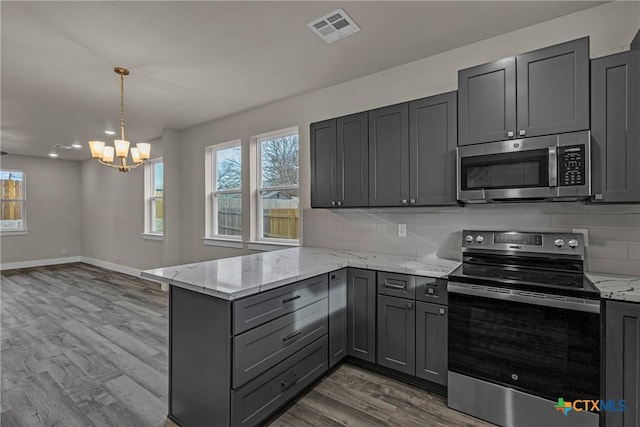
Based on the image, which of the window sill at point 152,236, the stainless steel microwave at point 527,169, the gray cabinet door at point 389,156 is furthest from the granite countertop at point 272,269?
the window sill at point 152,236

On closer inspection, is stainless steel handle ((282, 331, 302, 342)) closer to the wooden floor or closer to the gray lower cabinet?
the gray lower cabinet

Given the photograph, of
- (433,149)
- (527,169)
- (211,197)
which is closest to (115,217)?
(211,197)

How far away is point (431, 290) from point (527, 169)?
1027mm

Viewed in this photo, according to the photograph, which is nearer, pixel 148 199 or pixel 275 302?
pixel 275 302

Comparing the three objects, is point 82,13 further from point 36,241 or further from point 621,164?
point 36,241

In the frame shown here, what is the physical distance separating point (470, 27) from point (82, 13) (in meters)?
2.81

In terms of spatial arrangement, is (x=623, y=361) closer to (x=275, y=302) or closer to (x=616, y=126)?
(x=616, y=126)

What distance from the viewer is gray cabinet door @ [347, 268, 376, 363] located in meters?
2.50

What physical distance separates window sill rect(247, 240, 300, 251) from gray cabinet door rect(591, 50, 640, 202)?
2.82 m

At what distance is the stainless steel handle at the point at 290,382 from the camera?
80.7 inches

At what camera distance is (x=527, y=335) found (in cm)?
182

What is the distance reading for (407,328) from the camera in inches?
91.7

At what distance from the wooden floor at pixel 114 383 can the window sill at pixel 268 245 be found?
1.40m

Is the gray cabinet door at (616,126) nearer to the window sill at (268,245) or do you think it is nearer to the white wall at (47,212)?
the window sill at (268,245)
